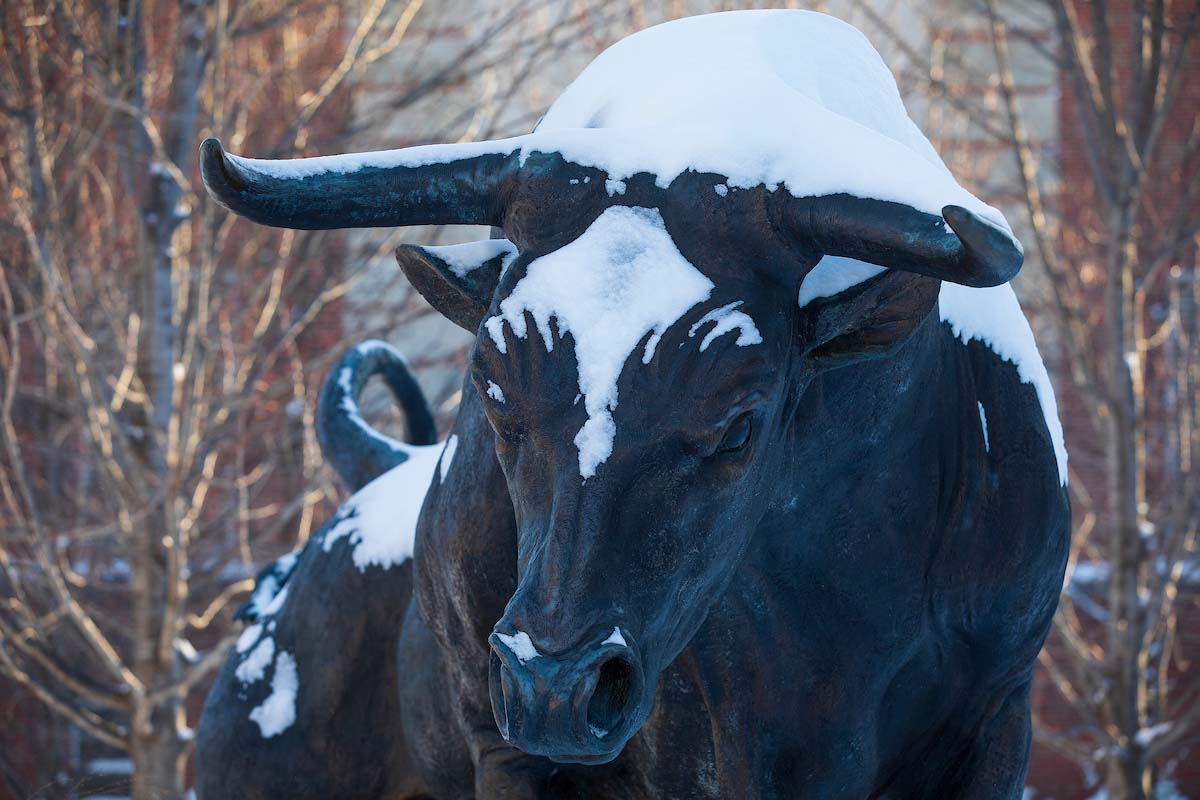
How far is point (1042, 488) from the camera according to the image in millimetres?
2143

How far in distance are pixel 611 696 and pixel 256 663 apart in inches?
61.9

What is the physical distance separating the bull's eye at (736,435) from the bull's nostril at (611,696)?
29cm

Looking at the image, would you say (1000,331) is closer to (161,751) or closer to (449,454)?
(449,454)

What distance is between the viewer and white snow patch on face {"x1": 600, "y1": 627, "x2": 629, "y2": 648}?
5.10 ft

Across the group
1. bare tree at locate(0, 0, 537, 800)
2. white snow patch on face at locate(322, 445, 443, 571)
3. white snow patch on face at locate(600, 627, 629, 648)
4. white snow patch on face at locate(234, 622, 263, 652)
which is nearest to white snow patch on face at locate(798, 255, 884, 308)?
white snow patch on face at locate(600, 627, 629, 648)

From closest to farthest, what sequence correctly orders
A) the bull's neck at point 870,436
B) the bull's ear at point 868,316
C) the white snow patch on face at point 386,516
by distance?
the bull's ear at point 868,316 < the bull's neck at point 870,436 < the white snow patch on face at point 386,516

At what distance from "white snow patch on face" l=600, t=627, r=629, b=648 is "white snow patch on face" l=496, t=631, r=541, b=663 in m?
0.08

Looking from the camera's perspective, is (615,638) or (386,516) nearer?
(615,638)

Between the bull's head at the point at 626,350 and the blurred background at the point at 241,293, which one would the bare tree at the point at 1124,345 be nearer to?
the blurred background at the point at 241,293

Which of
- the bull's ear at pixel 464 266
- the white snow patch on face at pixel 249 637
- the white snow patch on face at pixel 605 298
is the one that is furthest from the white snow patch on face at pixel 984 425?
the white snow patch on face at pixel 249 637

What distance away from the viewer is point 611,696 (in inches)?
63.1

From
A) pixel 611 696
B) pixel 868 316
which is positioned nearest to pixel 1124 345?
pixel 868 316

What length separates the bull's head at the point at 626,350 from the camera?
1571 millimetres

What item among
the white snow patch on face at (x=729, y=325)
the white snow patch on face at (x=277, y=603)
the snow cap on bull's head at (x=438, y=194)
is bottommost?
the white snow patch on face at (x=277, y=603)
